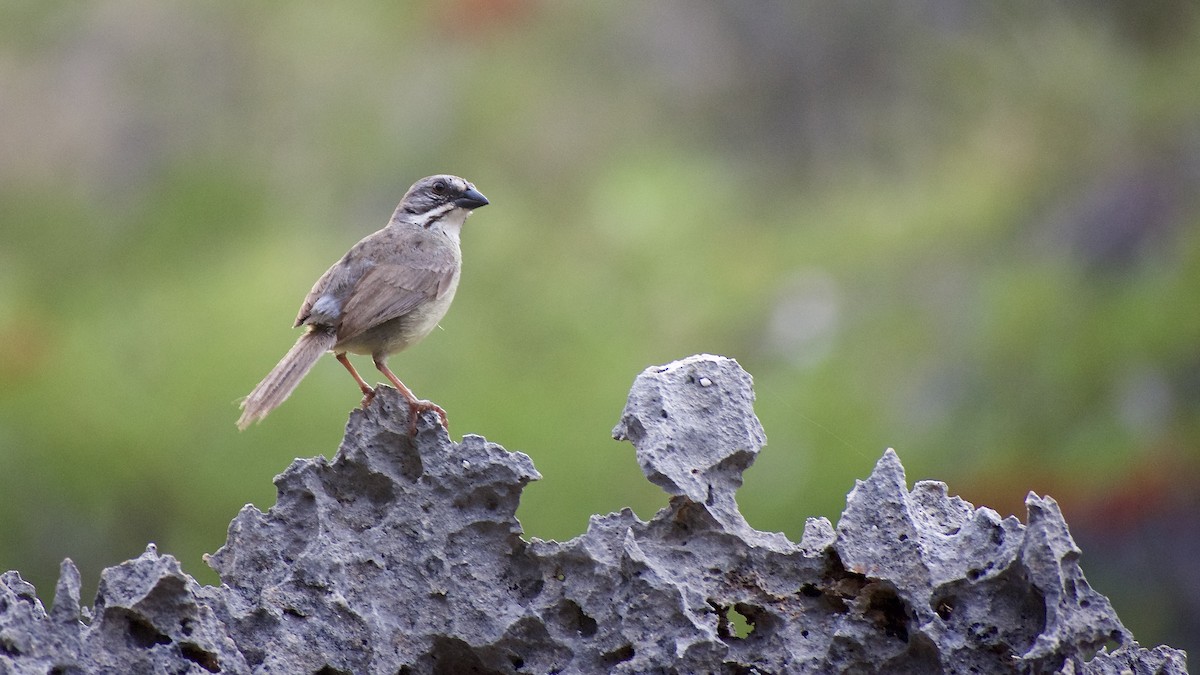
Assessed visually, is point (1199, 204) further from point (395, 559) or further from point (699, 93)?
point (395, 559)

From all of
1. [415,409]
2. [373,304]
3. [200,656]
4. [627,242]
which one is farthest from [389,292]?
[627,242]

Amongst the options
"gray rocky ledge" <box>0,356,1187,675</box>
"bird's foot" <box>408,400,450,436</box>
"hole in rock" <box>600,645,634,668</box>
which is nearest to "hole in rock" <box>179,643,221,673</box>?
"gray rocky ledge" <box>0,356,1187,675</box>

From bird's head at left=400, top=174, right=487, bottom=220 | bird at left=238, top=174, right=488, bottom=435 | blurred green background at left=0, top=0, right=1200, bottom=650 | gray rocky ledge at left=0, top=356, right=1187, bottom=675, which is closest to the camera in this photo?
gray rocky ledge at left=0, top=356, right=1187, bottom=675

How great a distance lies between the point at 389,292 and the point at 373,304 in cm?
10

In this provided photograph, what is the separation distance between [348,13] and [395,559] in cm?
866

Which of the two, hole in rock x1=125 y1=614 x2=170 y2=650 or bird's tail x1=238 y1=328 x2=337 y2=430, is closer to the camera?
hole in rock x1=125 y1=614 x2=170 y2=650

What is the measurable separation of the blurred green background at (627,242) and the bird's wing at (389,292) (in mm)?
3813

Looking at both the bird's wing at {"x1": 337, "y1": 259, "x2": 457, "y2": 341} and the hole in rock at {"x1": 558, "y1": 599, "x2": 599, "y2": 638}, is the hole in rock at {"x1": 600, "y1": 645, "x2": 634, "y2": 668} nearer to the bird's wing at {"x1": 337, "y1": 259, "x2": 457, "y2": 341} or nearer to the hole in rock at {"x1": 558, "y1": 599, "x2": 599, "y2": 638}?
the hole in rock at {"x1": 558, "y1": 599, "x2": 599, "y2": 638}

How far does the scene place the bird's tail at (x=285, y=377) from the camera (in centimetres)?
454

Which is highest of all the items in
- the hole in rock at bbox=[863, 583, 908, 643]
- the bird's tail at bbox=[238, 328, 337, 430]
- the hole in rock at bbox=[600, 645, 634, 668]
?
the bird's tail at bbox=[238, 328, 337, 430]

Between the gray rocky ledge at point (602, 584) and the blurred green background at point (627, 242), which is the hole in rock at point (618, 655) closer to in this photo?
the gray rocky ledge at point (602, 584)

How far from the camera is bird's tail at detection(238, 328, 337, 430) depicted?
14.9ft

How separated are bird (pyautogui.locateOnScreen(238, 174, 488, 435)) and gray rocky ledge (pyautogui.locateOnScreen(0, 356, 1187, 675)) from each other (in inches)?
24.4

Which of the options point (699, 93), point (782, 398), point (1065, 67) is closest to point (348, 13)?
point (699, 93)
